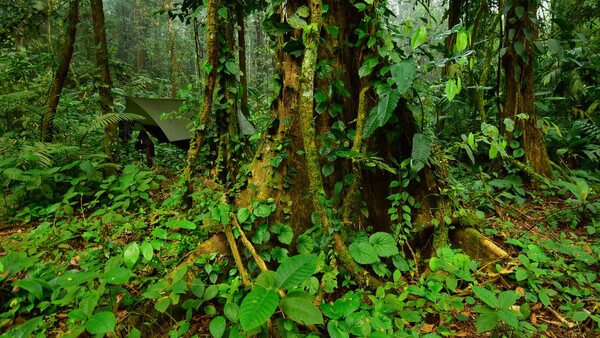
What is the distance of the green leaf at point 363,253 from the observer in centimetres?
200

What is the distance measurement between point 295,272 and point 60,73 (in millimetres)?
4587

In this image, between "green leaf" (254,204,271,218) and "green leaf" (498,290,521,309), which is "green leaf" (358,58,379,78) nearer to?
"green leaf" (254,204,271,218)

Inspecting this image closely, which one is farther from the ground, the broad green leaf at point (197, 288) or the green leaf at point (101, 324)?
the green leaf at point (101, 324)

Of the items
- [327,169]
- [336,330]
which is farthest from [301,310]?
[327,169]

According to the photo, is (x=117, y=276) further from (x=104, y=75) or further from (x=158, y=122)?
(x=158, y=122)

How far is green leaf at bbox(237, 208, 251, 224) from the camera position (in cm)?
213

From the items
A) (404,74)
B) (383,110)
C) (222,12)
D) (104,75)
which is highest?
(222,12)

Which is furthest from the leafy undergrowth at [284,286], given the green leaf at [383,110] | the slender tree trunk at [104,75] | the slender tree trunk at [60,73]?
the slender tree trunk at [60,73]

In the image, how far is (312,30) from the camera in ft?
6.52

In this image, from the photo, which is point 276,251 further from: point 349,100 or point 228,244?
point 349,100

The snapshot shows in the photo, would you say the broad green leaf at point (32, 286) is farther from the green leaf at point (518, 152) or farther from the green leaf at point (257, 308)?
the green leaf at point (518, 152)

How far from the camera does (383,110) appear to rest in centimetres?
196

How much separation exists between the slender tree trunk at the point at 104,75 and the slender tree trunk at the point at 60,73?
9.5 inches

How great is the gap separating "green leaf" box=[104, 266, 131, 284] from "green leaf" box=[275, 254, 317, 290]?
2.59 ft
